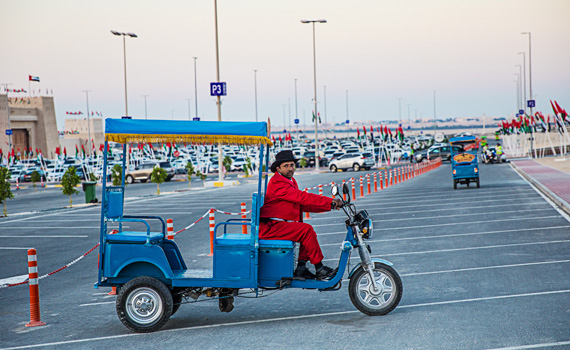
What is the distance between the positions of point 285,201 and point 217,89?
32466 millimetres

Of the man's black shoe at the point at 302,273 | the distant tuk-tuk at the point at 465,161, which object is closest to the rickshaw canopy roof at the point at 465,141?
the distant tuk-tuk at the point at 465,161

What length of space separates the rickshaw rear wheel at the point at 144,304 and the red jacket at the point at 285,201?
4.92 ft

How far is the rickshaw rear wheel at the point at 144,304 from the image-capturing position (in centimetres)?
Result: 789

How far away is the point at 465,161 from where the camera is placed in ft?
100.0

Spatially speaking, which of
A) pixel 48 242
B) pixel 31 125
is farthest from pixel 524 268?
pixel 31 125

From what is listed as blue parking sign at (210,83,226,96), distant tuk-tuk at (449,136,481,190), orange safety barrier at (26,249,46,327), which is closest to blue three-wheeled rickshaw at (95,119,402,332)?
orange safety barrier at (26,249,46,327)

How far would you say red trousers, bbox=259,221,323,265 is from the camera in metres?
7.95

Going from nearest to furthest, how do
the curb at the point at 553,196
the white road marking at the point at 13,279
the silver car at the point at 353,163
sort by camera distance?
the white road marking at the point at 13,279 < the curb at the point at 553,196 < the silver car at the point at 353,163

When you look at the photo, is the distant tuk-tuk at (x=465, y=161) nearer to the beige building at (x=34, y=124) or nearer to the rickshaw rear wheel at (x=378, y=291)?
the rickshaw rear wheel at (x=378, y=291)

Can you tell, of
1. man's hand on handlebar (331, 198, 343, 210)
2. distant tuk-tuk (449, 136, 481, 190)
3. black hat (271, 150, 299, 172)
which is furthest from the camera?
distant tuk-tuk (449, 136, 481, 190)

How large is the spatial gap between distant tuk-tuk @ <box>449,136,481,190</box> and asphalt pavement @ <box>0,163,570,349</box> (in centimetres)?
1106

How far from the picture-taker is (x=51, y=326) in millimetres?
8539

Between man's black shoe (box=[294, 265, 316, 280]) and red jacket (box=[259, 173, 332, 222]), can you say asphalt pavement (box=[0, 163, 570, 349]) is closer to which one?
man's black shoe (box=[294, 265, 316, 280])

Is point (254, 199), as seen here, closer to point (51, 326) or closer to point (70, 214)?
point (51, 326)
